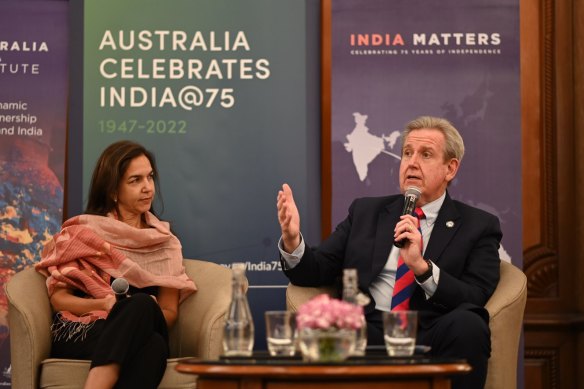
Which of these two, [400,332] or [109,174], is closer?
[400,332]

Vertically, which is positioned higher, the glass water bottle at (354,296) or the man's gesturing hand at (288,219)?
the man's gesturing hand at (288,219)

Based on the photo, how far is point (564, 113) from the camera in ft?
15.7

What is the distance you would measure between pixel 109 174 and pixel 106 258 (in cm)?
38

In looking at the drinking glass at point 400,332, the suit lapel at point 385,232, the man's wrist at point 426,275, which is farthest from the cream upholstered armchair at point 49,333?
the drinking glass at point 400,332

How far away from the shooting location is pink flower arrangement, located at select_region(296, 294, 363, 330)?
252cm

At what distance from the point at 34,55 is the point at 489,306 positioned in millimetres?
2573

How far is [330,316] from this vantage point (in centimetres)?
252

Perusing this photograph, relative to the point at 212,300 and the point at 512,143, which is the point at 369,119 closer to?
the point at 512,143

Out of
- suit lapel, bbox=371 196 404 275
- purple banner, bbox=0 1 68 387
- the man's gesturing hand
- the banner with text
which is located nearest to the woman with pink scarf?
the banner with text

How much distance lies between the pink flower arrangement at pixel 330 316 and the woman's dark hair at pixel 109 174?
1851 mm

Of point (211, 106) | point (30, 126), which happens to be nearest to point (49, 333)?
point (30, 126)

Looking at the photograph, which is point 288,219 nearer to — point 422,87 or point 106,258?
point 106,258

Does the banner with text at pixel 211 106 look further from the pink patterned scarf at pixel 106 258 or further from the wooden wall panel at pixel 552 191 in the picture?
the wooden wall panel at pixel 552 191

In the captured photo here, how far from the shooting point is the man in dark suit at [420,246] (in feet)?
11.6
